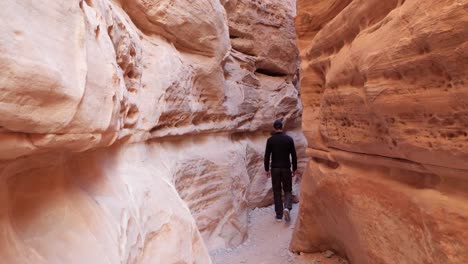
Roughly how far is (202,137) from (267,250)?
1.68 metres

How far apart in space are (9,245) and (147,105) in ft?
5.84

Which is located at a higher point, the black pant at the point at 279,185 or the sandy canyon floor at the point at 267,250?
the black pant at the point at 279,185

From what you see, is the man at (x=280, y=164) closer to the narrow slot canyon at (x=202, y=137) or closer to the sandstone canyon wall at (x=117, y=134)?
the narrow slot canyon at (x=202, y=137)

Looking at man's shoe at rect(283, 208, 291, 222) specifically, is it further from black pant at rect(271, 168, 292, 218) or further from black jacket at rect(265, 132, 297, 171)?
black jacket at rect(265, 132, 297, 171)

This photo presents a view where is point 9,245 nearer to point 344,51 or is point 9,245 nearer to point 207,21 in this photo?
point 344,51

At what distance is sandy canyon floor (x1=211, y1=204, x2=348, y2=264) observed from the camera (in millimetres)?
3465

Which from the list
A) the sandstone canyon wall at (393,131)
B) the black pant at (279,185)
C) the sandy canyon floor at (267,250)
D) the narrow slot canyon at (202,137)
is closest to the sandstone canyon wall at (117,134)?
the narrow slot canyon at (202,137)

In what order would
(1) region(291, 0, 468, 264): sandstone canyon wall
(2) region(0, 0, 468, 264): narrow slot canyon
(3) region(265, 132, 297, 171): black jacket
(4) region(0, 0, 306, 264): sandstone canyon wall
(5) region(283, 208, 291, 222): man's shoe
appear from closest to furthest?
1. (4) region(0, 0, 306, 264): sandstone canyon wall
2. (2) region(0, 0, 468, 264): narrow slot canyon
3. (1) region(291, 0, 468, 264): sandstone canyon wall
4. (5) region(283, 208, 291, 222): man's shoe
5. (3) region(265, 132, 297, 171): black jacket

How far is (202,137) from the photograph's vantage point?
435cm

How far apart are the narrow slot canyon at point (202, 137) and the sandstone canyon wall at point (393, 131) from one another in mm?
11

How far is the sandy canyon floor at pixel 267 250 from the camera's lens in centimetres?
346

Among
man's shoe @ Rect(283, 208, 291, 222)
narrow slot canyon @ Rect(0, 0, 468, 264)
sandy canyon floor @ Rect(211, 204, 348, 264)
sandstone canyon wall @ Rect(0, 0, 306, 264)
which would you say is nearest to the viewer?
sandstone canyon wall @ Rect(0, 0, 306, 264)

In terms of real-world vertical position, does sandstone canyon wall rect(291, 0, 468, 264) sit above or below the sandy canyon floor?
above

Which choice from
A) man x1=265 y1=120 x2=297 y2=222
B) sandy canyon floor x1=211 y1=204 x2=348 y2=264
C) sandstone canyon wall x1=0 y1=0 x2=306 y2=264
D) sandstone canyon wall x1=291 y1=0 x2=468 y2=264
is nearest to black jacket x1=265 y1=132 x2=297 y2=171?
man x1=265 y1=120 x2=297 y2=222
